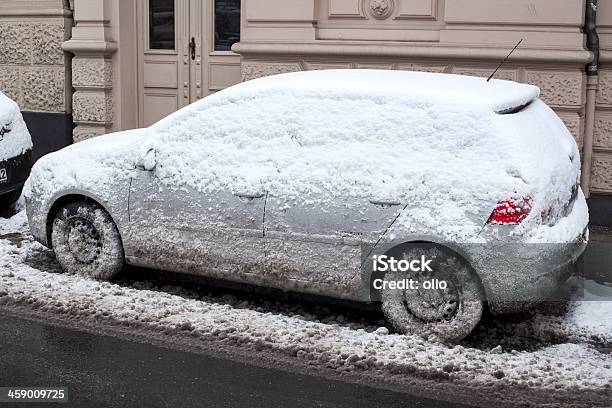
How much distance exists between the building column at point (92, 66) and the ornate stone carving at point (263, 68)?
1945 millimetres

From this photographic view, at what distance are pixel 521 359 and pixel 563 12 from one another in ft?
16.7

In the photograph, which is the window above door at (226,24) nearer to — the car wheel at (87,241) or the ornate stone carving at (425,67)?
the ornate stone carving at (425,67)

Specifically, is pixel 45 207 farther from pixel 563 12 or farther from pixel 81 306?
pixel 563 12

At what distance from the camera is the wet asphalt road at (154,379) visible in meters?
4.73

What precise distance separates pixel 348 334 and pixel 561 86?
4.84 meters

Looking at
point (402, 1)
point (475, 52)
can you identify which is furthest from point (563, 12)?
point (402, 1)

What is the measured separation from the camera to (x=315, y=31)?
10.4 meters

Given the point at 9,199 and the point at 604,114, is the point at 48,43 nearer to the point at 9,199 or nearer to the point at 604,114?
the point at 9,199

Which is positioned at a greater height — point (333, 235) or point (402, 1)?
point (402, 1)

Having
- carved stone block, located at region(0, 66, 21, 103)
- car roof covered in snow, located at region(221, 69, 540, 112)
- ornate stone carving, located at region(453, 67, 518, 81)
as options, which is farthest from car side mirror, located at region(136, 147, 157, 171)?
carved stone block, located at region(0, 66, 21, 103)

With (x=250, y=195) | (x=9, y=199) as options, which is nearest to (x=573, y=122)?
(x=250, y=195)

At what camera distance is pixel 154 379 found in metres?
5.02

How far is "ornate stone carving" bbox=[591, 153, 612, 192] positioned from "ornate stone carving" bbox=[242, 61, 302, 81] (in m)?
3.43

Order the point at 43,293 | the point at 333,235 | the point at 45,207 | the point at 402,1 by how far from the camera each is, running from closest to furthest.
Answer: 1. the point at 333,235
2. the point at 43,293
3. the point at 45,207
4. the point at 402,1
